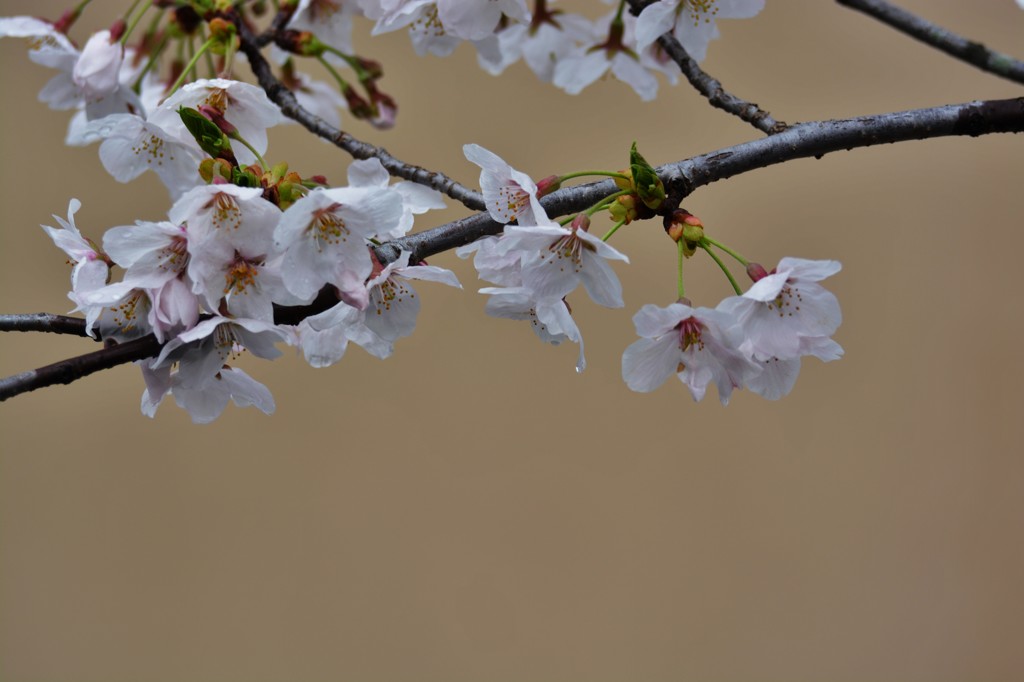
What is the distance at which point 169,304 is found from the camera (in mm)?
562

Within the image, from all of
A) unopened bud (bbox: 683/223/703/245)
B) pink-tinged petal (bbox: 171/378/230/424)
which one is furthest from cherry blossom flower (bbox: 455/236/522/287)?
pink-tinged petal (bbox: 171/378/230/424)

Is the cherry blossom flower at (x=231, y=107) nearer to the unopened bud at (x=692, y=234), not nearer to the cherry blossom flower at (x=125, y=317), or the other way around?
the cherry blossom flower at (x=125, y=317)

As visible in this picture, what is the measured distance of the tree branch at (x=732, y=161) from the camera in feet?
1.90

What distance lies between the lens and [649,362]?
66cm

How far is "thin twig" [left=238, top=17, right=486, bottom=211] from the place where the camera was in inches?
28.2

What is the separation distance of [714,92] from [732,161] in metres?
0.17

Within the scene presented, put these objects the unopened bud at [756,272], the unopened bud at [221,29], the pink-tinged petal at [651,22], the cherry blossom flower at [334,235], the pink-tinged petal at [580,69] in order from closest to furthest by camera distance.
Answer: the cherry blossom flower at [334,235] < the unopened bud at [756,272] < the pink-tinged petal at [651,22] < the unopened bud at [221,29] < the pink-tinged petal at [580,69]

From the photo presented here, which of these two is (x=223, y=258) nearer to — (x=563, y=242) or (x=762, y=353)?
(x=563, y=242)

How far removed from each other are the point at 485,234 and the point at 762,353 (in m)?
0.22

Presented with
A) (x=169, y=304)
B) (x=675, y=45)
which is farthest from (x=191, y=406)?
(x=675, y=45)

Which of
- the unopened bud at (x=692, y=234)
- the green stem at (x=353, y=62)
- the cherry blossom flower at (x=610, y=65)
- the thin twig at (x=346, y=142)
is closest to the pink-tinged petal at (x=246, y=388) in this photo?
the thin twig at (x=346, y=142)

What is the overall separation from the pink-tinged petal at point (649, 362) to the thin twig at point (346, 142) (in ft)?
0.54

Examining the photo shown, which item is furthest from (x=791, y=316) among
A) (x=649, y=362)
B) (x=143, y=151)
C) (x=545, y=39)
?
(x=545, y=39)

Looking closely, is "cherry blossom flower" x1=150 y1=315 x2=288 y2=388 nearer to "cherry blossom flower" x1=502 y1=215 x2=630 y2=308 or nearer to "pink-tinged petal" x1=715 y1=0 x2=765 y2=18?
"cherry blossom flower" x1=502 y1=215 x2=630 y2=308
